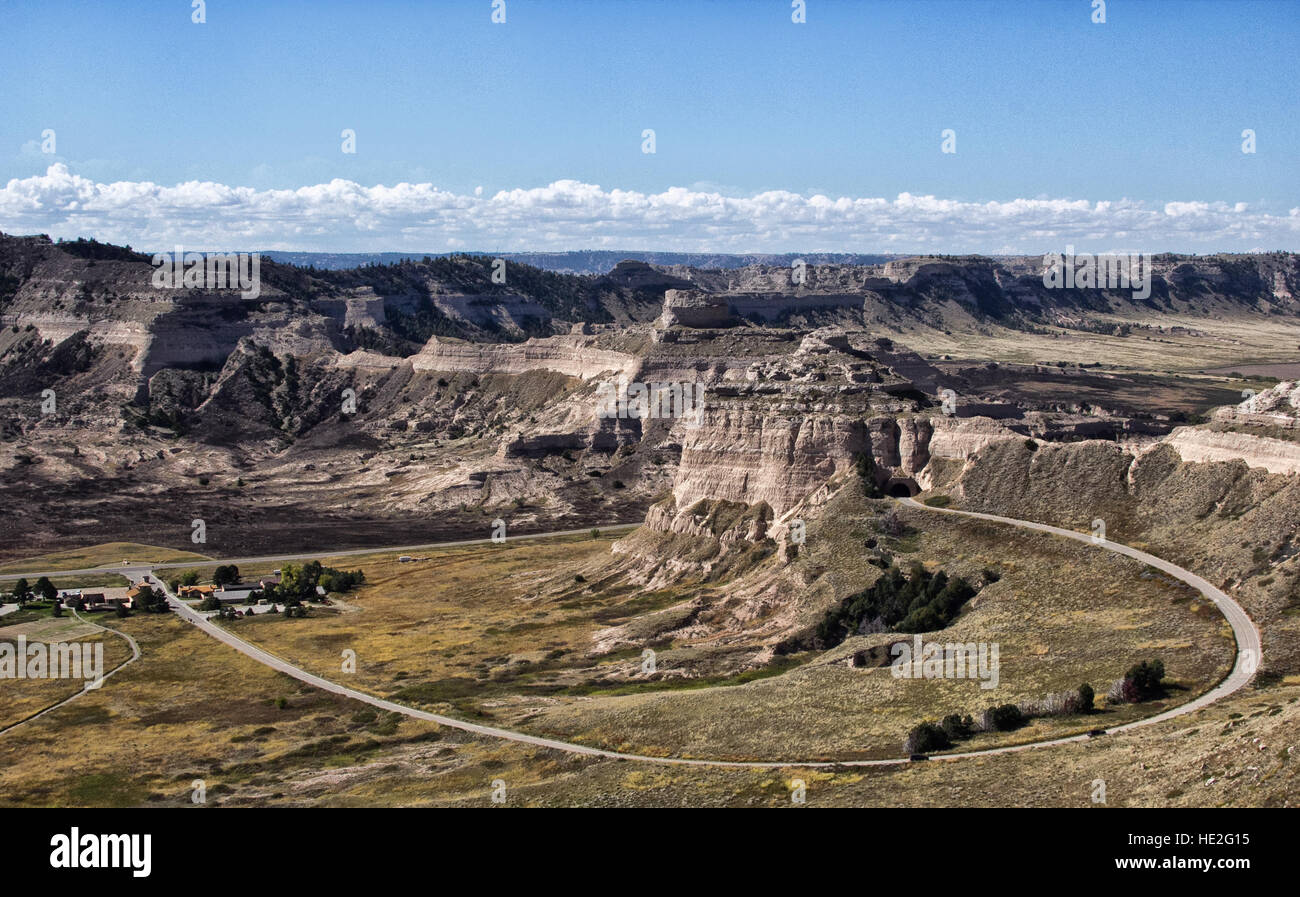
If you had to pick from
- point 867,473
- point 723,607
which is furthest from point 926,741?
point 867,473

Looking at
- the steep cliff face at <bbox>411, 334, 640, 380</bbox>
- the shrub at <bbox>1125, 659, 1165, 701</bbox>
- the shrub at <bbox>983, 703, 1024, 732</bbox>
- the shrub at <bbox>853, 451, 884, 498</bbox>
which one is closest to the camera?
the shrub at <bbox>983, 703, 1024, 732</bbox>

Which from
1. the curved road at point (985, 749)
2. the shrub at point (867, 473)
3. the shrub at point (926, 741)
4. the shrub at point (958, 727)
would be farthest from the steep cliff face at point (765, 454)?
the shrub at point (926, 741)

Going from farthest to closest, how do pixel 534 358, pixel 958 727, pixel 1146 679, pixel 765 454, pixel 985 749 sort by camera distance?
pixel 534 358
pixel 765 454
pixel 1146 679
pixel 958 727
pixel 985 749

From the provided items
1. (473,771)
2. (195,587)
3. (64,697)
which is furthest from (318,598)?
(473,771)

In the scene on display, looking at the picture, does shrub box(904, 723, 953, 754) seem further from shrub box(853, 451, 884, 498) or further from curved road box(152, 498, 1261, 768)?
shrub box(853, 451, 884, 498)

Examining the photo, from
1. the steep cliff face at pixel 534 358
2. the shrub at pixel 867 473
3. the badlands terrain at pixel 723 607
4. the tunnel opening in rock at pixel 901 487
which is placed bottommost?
the badlands terrain at pixel 723 607

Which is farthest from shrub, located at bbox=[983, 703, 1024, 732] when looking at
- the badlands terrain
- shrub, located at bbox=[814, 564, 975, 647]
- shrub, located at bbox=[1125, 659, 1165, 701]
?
shrub, located at bbox=[814, 564, 975, 647]

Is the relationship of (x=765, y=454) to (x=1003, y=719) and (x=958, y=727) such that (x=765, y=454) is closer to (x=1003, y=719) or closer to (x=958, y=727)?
(x=1003, y=719)

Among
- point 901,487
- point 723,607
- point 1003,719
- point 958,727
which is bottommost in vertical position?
point 723,607

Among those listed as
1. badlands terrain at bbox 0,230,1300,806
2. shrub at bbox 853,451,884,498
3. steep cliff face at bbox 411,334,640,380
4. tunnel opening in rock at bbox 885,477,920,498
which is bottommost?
badlands terrain at bbox 0,230,1300,806

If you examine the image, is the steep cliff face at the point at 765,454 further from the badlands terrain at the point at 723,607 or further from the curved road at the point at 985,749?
the curved road at the point at 985,749
